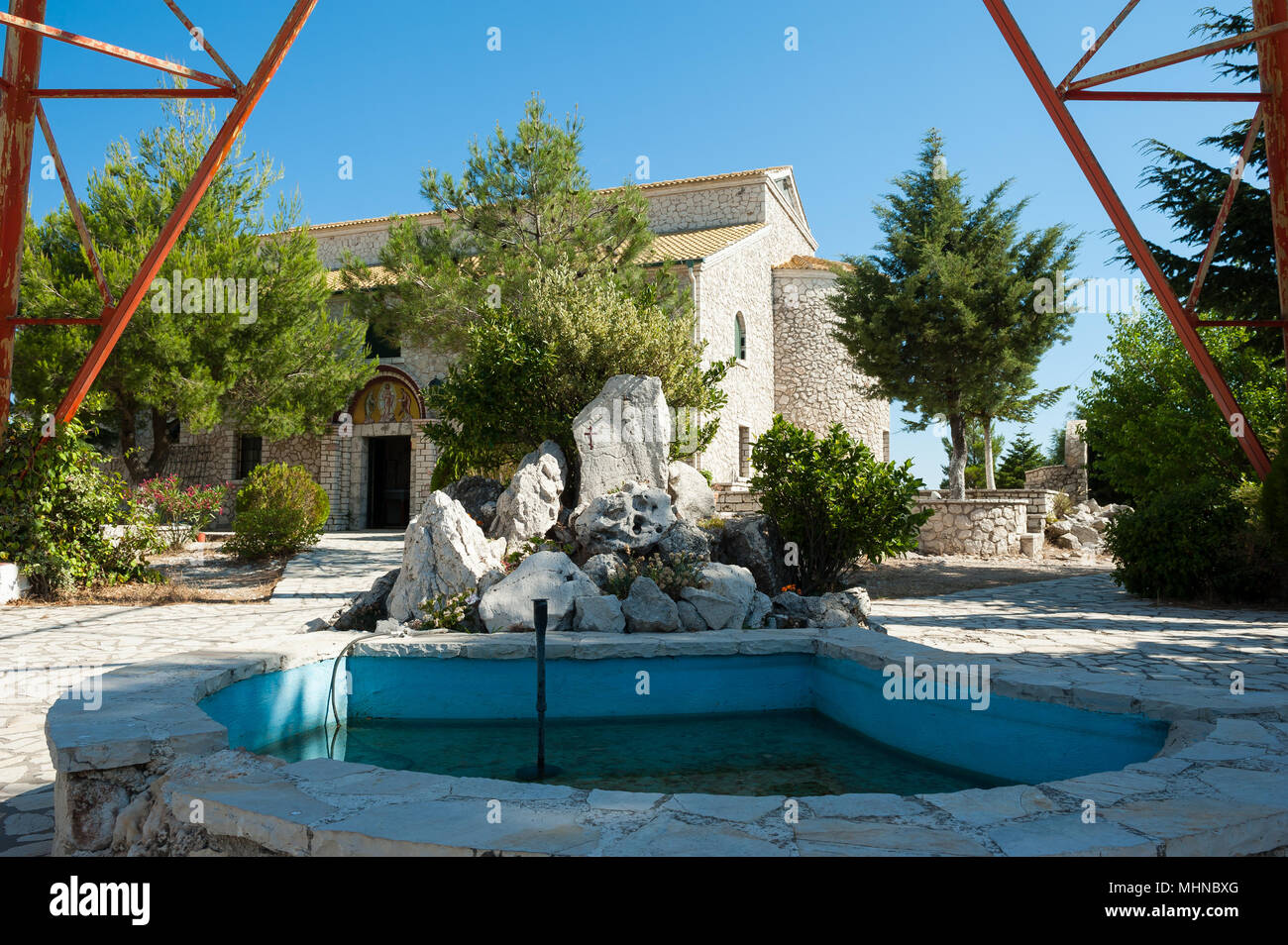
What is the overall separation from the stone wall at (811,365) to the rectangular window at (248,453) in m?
14.6

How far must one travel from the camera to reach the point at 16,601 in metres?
8.73

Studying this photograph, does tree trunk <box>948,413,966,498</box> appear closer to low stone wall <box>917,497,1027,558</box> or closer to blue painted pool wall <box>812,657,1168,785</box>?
low stone wall <box>917,497,1027,558</box>

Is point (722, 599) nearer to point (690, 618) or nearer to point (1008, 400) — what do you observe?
point (690, 618)

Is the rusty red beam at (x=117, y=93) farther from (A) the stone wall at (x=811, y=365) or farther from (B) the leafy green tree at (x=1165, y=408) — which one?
(A) the stone wall at (x=811, y=365)

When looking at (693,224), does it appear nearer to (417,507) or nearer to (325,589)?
(417,507)

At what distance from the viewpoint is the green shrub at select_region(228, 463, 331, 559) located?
13.1 metres

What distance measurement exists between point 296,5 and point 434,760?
703 cm

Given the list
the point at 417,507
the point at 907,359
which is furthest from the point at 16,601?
the point at 907,359

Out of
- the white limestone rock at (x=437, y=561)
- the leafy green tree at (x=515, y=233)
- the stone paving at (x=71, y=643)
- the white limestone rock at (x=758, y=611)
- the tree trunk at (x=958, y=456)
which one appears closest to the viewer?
the stone paving at (x=71, y=643)

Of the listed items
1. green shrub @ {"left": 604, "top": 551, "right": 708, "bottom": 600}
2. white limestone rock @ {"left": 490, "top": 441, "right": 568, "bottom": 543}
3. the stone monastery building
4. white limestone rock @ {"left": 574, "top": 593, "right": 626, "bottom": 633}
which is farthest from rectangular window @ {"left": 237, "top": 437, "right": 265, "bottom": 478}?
white limestone rock @ {"left": 574, "top": 593, "right": 626, "bottom": 633}

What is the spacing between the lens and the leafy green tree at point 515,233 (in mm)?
14992

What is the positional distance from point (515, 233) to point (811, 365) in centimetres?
1032

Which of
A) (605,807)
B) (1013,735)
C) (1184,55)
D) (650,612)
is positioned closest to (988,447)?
(1184,55)

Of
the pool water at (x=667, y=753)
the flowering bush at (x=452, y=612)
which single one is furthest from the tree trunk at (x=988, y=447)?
the pool water at (x=667, y=753)
